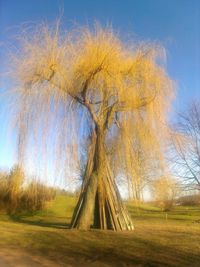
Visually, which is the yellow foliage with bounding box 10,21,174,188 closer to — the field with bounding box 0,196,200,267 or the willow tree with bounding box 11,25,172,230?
the willow tree with bounding box 11,25,172,230

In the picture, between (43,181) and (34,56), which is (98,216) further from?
(34,56)

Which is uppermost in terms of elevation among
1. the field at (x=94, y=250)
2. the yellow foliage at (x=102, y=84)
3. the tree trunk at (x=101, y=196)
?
the yellow foliage at (x=102, y=84)

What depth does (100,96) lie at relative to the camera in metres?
11.8

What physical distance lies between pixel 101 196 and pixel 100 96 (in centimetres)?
359

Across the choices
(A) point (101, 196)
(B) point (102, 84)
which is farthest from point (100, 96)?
(A) point (101, 196)

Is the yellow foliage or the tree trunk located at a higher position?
the yellow foliage

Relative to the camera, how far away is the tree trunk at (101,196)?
12.1 meters

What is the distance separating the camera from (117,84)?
11188 mm

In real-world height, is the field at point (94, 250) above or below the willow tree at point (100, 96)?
below

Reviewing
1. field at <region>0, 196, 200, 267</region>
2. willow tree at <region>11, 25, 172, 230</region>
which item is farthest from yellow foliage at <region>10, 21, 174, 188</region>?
field at <region>0, 196, 200, 267</region>

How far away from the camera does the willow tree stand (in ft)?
35.6

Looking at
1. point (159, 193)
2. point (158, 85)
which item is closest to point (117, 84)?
point (158, 85)

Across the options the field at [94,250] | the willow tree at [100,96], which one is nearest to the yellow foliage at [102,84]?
the willow tree at [100,96]

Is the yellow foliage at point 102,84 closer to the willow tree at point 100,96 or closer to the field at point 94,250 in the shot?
the willow tree at point 100,96
